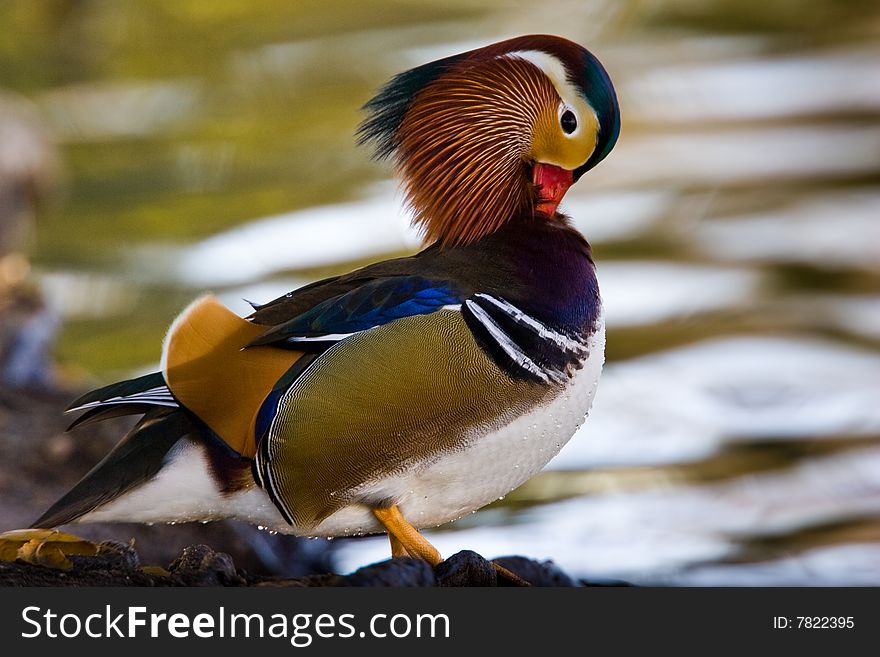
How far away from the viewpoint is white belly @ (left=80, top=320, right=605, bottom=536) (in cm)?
165

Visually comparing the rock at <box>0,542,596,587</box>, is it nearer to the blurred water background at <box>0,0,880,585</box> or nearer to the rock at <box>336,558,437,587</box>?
the rock at <box>336,558,437,587</box>

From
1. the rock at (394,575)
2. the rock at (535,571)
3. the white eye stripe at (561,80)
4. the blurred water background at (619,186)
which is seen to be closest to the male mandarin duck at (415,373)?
the white eye stripe at (561,80)

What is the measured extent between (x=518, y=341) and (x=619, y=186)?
2.66 meters

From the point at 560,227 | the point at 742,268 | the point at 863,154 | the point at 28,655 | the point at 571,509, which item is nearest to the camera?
the point at 28,655

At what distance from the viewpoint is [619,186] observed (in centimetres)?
420

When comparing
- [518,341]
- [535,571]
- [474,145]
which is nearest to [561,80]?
[474,145]

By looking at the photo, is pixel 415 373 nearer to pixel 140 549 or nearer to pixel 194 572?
pixel 194 572

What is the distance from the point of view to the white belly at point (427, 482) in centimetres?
165

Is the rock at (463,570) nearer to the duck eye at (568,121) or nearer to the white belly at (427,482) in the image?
the white belly at (427,482)

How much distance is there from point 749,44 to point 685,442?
174 cm

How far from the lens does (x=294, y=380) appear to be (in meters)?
1.67

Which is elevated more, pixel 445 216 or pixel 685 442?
pixel 685 442

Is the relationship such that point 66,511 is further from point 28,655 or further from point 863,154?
point 863,154

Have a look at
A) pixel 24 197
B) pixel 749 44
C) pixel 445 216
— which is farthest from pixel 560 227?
pixel 749 44
